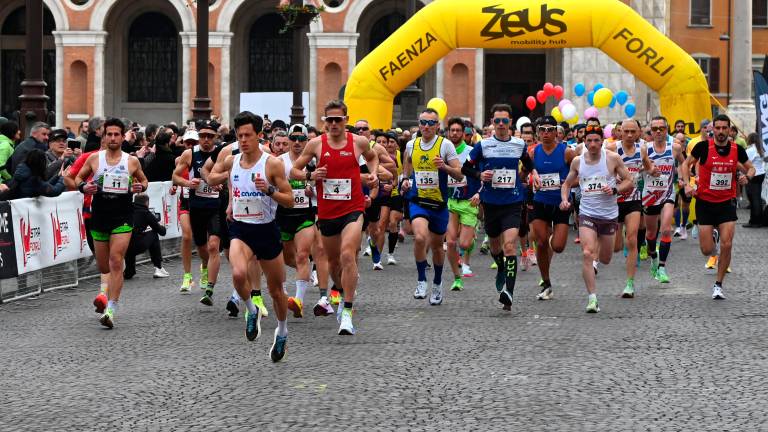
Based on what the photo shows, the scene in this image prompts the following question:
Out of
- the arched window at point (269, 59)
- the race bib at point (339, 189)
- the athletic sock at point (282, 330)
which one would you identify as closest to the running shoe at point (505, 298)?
the race bib at point (339, 189)

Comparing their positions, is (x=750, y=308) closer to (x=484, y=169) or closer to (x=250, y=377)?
(x=484, y=169)

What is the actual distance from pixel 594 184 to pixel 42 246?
574cm

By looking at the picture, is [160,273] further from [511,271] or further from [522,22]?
[522,22]

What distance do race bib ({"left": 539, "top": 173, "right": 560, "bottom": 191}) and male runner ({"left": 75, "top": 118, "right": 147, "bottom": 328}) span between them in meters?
3.94

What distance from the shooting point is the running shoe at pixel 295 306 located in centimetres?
1175

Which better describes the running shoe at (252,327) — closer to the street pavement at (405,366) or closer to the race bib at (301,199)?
the street pavement at (405,366)

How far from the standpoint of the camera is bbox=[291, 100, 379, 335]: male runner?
1138cm

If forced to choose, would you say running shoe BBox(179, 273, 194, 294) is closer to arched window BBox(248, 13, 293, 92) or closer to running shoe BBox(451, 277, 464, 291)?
running shoe BBox(451, 277, 464, 291)

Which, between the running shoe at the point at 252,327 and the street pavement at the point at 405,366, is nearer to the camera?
the street pavement at the point at 405,366

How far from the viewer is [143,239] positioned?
16.7 m

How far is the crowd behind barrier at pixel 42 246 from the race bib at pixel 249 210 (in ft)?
14.9

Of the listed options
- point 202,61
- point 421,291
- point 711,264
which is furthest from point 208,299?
point 202,61

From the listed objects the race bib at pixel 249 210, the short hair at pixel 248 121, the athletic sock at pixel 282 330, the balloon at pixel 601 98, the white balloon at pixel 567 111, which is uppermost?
the balloon at pixel 601 98

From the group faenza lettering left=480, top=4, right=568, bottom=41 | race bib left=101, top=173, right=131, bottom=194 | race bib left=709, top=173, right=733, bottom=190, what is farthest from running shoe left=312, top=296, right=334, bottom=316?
faenza lettering left=480, top=4, right=568, bottom=41
